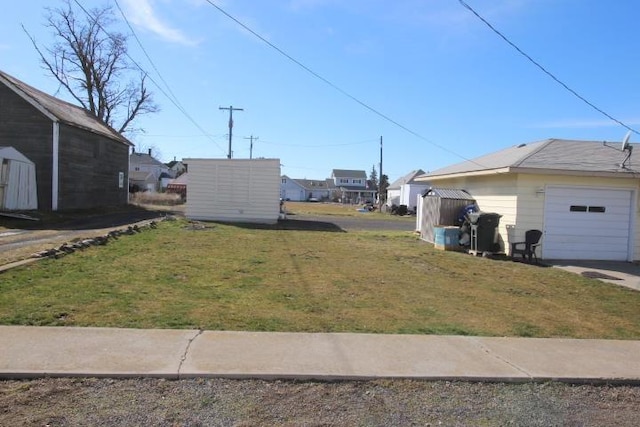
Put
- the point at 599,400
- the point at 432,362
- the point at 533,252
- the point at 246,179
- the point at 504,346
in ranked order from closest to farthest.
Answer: the point at 599,400
the point at 432,362
the point at 504,346
the point at 533,252
the point at 246,179

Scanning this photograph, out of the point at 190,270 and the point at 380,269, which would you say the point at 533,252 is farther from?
the point at 190,270

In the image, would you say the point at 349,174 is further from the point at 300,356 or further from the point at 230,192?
the point at 300,356

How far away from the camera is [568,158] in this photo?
16.2 meters

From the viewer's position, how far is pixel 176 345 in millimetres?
5516

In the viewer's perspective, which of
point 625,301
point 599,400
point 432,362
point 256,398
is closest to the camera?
point 256,398

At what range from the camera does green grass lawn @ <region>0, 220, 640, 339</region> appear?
6.73m

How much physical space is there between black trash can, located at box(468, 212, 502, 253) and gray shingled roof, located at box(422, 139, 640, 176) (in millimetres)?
1521

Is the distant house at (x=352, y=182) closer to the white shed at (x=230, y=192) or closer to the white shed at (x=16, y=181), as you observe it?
the white shed at (x=230, y=192)

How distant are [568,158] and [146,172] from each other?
238ft

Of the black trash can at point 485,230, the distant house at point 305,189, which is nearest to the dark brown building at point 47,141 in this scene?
the black trash can at point 485,230

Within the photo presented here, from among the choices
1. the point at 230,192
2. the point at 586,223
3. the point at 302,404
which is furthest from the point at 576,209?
the point at 230,192

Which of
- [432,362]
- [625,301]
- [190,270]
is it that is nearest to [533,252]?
[625,301]

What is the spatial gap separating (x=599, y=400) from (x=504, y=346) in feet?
4.64

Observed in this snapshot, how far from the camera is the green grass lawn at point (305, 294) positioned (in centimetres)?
673
